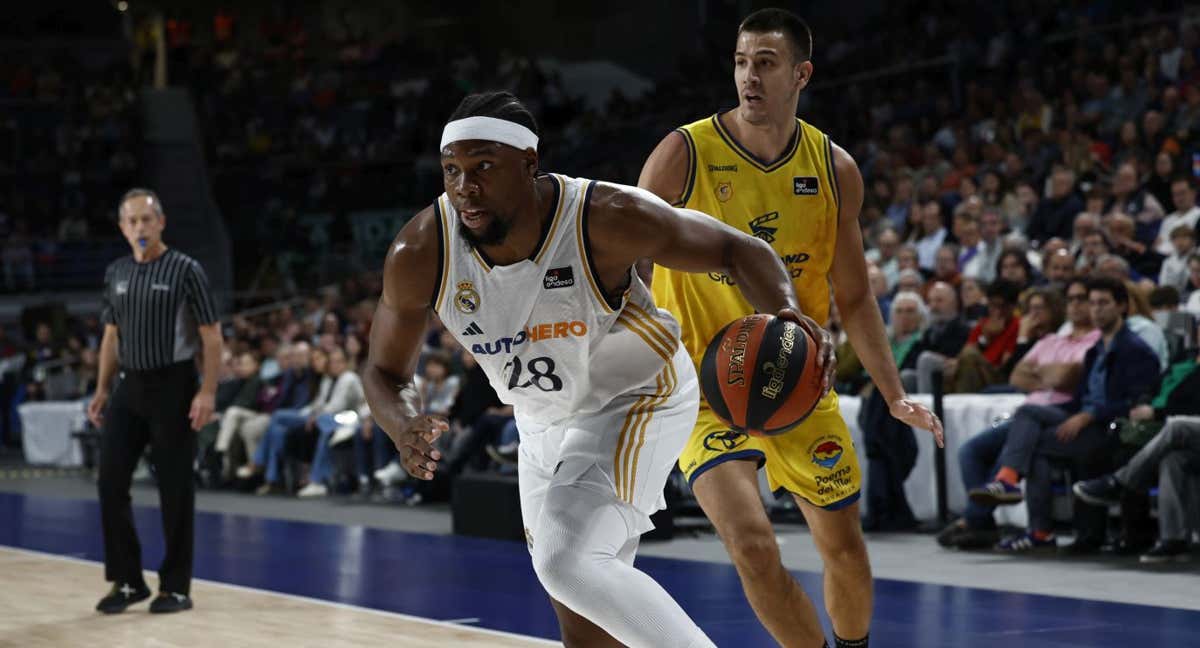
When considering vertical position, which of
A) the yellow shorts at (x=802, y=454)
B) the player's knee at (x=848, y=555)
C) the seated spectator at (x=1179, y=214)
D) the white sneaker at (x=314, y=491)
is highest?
the seated spectator at (x=1179, y=214)

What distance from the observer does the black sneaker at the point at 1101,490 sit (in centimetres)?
738

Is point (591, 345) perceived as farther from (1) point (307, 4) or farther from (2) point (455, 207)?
(1) point (307, 4)

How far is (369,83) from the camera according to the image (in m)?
25.5

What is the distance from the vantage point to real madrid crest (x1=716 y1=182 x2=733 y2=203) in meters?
4.20

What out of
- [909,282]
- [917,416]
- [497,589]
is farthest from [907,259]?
[917,416]

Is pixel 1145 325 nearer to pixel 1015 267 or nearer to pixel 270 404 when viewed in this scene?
pixel 1015 267

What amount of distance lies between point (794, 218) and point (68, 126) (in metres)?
23.5

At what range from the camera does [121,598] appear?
21.4 feet

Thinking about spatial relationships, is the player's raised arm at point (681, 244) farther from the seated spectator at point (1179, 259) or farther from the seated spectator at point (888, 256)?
the seated spectator at point (888, 256)

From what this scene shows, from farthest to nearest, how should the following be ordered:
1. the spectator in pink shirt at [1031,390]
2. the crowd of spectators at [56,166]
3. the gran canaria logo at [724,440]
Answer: the crowd of spectators at [56,166] → the spectator in pink shirt at [1031,390] → the gran canaria logo at [724,440]

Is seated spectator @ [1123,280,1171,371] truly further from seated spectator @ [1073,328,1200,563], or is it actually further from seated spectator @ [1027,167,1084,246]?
seated spectator @ [1027,167,1084,246]

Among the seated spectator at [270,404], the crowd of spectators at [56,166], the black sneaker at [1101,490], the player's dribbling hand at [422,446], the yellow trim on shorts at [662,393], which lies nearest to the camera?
the player's dribbling hand at [422,446]

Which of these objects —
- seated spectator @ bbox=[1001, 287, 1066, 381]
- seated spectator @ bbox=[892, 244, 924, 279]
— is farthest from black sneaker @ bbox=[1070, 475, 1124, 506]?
seated spectator @ bbox=[892, 244, 924, 279]

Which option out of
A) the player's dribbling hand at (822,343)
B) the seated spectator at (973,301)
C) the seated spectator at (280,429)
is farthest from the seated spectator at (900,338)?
the player's dribbling hand at (822,343)
